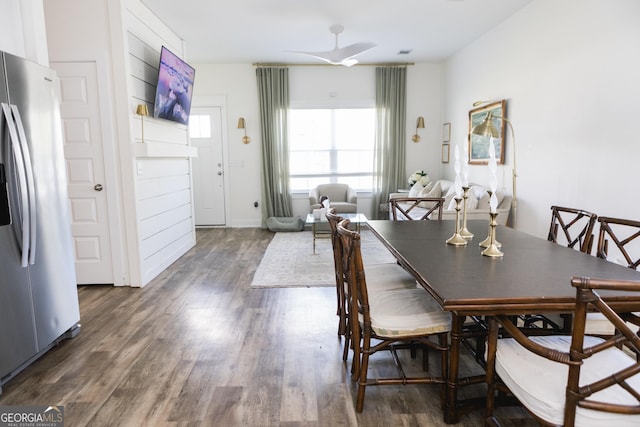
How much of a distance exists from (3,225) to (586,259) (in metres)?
2.98

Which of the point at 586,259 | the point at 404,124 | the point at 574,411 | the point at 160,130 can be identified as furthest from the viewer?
the point at 404,124

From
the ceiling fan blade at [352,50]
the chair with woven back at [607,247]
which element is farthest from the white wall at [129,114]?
the chair with woven back at [607,247]

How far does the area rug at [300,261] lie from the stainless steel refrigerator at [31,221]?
172 cm

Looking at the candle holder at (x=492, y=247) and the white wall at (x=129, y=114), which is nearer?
the candle holder at (x=492, y=247)

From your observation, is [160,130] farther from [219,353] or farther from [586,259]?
[586,259]

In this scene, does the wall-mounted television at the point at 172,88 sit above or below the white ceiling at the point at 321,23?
below

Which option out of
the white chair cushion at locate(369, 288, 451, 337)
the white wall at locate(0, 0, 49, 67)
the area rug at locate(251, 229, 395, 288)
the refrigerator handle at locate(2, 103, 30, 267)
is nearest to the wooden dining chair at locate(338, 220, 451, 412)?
the white chair cushion at locate(369, 288, 451, 337)

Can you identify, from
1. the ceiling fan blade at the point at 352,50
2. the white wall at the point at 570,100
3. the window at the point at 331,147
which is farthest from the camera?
the window at the point at 331,147

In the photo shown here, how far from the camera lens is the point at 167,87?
418 centimetres

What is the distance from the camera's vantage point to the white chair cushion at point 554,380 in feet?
3.88

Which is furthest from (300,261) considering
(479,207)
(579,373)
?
(579,373)

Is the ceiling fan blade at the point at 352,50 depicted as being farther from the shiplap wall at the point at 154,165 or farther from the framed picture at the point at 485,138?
the shiplap wall at the point at 154,165

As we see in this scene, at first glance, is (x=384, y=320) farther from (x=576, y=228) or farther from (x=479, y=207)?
(x=479, y=207)

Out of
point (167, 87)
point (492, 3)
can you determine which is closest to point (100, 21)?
point (167, 87)
